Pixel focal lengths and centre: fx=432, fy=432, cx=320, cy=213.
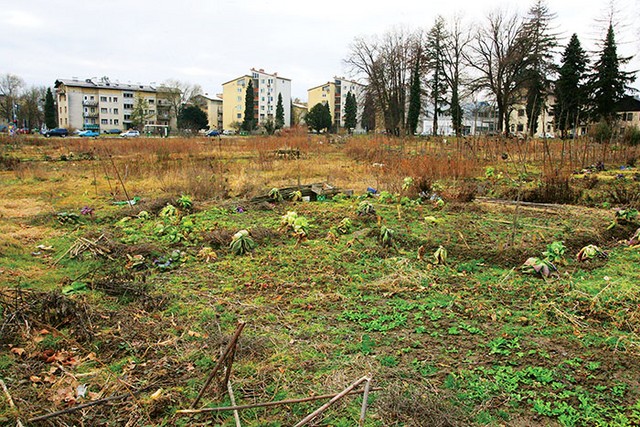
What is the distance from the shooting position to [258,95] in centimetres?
8606

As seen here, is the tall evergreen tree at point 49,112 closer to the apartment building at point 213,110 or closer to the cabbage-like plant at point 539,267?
the apartment building at point 213,110

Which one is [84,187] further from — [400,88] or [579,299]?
[400,88]

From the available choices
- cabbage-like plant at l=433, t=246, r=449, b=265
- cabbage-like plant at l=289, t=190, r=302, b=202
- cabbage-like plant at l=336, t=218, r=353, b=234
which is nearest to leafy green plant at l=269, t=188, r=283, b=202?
cabbage-like plant at l=289, t=190, r=302, b=202

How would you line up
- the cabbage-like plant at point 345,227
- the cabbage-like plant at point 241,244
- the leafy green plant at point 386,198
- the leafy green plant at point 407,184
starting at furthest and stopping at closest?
the leafy green plant at point 407,184, the leafy green plant at point 386,198, the cabbage-like plant at point 345,227, the cabbage-like plant at point 241,244

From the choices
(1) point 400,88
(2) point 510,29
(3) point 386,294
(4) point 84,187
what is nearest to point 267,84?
(1) point 400,88

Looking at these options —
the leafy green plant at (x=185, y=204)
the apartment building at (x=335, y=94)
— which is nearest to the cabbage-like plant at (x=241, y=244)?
the leafy green plant at (x=185, y=204)

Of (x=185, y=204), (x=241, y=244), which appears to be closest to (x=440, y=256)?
(x=241, y=244)

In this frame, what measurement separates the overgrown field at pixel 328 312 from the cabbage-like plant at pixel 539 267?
2 centimetres

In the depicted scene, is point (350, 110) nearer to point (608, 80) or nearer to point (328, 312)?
point (608, 80)

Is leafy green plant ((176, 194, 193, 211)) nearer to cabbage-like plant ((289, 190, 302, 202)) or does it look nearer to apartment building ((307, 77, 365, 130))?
cabbage-like plant ((289, 190, 302, 202))

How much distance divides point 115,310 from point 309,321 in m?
1.51

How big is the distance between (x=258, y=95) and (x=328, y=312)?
87.1 m

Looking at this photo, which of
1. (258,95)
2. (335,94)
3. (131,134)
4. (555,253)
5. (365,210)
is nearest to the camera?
(555,253)

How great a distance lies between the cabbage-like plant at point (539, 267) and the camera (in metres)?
3.93
